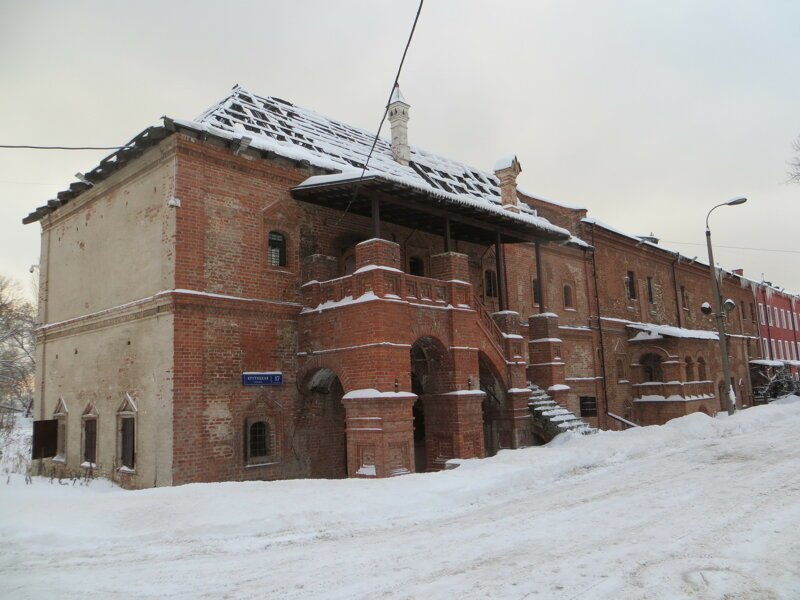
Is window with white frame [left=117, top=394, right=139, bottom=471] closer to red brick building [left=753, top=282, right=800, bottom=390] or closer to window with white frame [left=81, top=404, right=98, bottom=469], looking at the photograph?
window with white frame [left=81, top=404, right=98, bottom=469]

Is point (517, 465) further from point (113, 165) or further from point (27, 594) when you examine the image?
point (113, 165)

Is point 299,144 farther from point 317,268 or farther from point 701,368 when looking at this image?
point 701,368

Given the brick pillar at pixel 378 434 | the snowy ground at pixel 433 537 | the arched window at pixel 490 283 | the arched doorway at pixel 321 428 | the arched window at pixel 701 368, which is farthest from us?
the arched window at pixel 701 368

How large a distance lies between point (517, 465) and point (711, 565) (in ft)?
20.6

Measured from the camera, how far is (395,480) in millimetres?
10750

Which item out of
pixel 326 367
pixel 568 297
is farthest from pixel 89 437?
pixel 568 297

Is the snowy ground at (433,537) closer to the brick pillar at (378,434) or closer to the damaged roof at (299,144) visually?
the brick pillar at (378,434)

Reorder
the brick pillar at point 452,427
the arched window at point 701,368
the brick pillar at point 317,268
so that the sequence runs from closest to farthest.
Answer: the brick pillar at point 452,427, the brick pillar at point 317,268, the arched window at point 701,368

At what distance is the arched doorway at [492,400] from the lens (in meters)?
16.6

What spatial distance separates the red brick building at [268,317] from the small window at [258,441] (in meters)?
0.04

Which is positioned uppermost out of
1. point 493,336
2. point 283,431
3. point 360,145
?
point 360,145

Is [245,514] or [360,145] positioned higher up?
[360,145]

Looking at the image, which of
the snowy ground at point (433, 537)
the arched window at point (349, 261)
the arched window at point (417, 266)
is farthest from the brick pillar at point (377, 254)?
the snowy ground at point (433, 537)

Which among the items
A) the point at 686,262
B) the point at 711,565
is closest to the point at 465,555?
the point at 711,565
